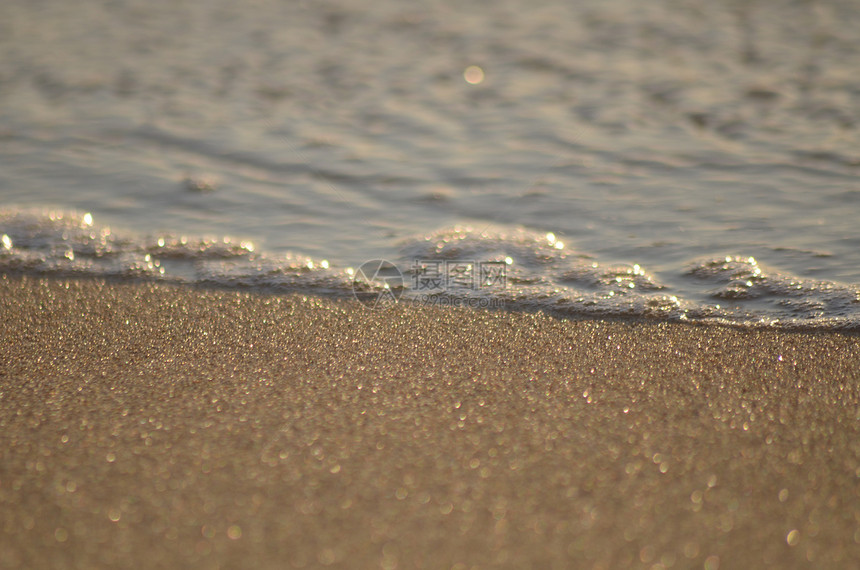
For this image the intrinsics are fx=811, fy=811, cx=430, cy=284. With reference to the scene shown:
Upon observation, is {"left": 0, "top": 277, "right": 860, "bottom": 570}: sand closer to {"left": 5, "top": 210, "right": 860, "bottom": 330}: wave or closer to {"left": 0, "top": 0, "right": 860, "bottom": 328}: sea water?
{"left": 5, "top": 210, "right": 860, "bottom": 330}: wave

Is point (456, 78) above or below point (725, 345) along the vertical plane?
above

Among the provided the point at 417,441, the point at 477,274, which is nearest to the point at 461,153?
the point at 477,274

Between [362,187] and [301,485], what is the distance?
167cm

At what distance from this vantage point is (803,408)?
4.74ft

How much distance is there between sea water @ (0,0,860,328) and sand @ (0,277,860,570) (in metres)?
0.29

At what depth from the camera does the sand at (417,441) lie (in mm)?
1079

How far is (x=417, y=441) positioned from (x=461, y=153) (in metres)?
1.88

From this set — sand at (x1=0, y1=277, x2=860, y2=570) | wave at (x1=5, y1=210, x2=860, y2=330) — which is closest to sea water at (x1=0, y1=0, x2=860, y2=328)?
wave at (x1=5, y1=210, x2=860, y2=330)

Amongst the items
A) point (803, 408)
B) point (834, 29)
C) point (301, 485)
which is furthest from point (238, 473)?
point (834, 29)

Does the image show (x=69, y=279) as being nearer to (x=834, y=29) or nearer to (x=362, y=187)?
(x=362, y=187)

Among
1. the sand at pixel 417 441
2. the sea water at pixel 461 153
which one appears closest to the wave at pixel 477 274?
the sea water at pixel 461 153

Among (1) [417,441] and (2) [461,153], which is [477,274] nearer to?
(1) [417,441]

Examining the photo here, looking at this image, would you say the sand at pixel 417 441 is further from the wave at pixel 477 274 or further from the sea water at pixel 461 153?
the sea water at pixel 461 153

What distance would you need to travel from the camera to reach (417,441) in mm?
1327
